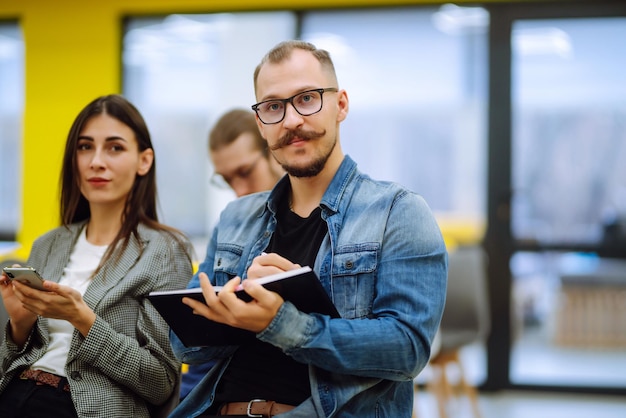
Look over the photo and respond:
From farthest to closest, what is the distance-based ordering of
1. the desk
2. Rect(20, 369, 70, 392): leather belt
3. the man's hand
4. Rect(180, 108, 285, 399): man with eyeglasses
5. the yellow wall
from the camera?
the yellow wall, the desk, Rect(180, 108, 285, 399): man with eyeglasses, Rect(20, 369, 70, 392): leather belt, the man's hand

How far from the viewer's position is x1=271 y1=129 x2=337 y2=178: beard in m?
1.59

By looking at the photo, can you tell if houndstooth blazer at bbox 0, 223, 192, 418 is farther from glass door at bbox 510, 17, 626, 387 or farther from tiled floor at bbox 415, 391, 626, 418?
glass door at bbox 510, 17, 626, 387

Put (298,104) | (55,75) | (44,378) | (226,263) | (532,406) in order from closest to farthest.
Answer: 1. (298,104)
2. (226,263)
3. (44,378)
4. (532,406)
5. (55,75)

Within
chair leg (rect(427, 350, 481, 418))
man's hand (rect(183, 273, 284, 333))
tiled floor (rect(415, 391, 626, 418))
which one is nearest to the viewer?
man's hand (rect(183, 273, 284, 333))

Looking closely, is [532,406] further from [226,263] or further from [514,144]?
[226,263]

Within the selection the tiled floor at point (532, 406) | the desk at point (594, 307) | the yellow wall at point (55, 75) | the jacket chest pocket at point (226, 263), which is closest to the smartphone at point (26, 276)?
the jacket chest pocket at point (226, 263)

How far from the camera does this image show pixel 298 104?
1598 millimetres

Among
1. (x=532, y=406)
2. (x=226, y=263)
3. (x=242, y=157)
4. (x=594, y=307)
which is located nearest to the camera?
(x=226, y=263)

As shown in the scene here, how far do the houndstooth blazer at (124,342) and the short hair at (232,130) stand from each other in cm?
58

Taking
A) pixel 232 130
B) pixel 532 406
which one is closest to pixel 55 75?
pixel 232 130

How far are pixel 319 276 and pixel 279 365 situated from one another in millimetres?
209

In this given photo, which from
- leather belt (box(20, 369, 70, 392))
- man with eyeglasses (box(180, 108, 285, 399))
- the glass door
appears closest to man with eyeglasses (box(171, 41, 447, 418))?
leather belt (box(20, 369, 70, 392))

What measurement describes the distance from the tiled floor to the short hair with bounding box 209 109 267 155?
223cm

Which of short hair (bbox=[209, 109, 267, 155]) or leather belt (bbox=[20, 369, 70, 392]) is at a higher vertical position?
short hair (bbox=[209, 109, 267, 155])
